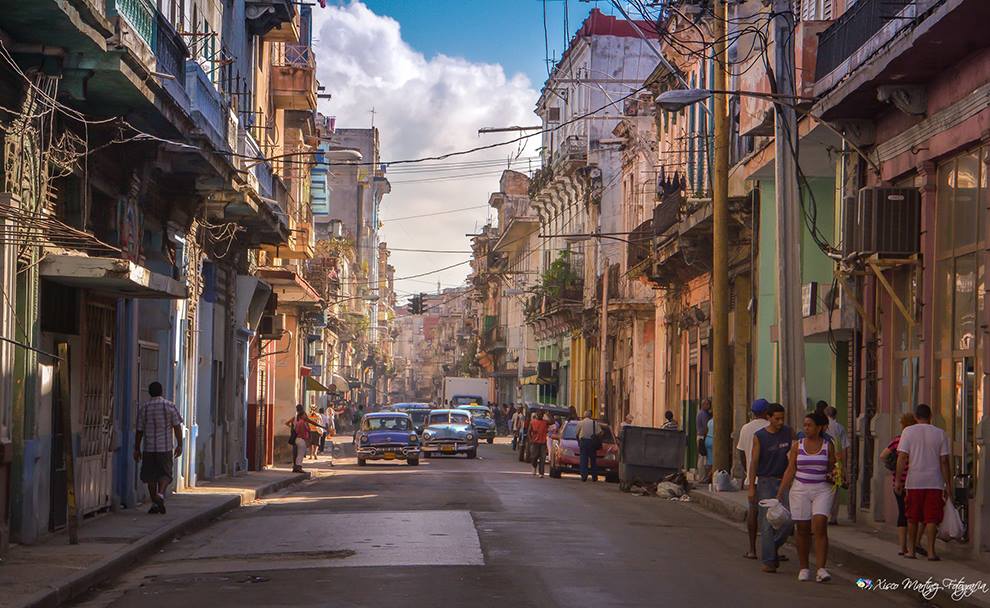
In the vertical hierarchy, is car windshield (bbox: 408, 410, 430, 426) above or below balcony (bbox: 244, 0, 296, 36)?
below

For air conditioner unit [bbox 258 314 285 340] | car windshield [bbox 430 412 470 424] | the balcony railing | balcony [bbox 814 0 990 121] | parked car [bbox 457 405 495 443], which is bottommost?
parked car [bbox 457 405 495 443]

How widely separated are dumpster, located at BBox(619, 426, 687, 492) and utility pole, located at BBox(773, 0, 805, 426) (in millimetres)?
9121

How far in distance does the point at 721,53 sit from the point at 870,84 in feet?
23.6

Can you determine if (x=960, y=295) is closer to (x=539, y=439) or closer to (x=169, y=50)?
(x=169, y=50)

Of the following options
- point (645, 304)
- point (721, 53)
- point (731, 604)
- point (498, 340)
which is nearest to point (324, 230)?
point (498, 340)

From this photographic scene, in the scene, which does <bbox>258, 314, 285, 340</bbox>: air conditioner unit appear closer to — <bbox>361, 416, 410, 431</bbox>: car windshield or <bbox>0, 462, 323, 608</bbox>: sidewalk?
<bbox>361, 416, 410, 431</bbox>: car windshield

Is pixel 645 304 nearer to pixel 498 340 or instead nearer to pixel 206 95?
pixel 206 95

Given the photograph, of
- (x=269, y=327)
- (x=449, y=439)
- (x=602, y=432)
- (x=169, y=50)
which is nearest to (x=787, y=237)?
(x=169, y=50)

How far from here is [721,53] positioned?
2672 centimetres

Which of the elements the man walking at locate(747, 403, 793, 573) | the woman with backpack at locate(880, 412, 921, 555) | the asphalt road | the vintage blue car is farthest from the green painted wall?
the vintage blue car

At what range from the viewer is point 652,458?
101ft

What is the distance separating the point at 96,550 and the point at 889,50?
10.5 meters

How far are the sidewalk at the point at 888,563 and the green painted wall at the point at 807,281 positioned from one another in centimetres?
628

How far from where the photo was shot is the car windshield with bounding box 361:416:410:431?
142ft
